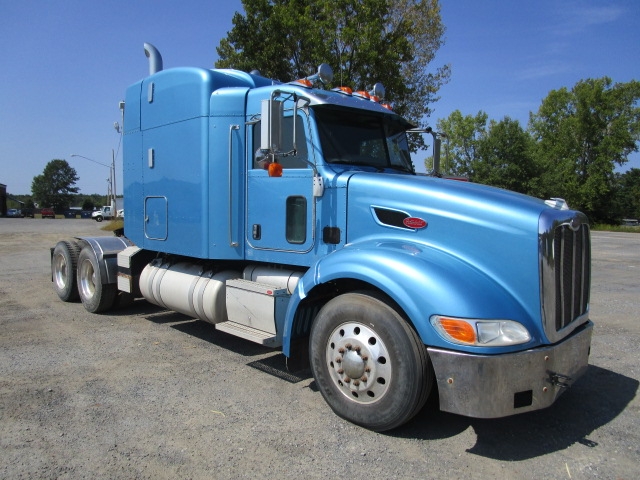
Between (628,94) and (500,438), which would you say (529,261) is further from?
(628,94)

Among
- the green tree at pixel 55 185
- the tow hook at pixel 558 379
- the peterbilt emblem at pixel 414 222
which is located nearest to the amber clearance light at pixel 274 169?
the peterbilt emblem at pixel 414 222

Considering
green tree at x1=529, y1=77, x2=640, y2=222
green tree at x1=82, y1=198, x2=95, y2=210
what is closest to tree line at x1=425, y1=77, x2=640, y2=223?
green tree at x1=529, y1=77, x2=640, y2=222

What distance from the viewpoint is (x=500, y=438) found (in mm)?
3822

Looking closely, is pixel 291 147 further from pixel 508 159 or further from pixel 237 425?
pixel 508 159

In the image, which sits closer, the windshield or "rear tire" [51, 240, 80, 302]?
the windshield

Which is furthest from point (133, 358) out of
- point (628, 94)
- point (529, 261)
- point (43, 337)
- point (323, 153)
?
point (628, 94)

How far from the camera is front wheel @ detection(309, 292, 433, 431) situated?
11.7 ft

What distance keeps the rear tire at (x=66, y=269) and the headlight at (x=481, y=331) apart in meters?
7.07

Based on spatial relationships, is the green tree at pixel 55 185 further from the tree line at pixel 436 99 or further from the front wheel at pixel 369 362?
the front wheel at pixel 369 362

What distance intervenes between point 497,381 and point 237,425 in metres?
2.01

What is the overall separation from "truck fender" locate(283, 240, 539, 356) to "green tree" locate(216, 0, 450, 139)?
14.1 m

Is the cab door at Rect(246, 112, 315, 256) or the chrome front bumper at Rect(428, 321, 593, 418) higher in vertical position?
the cab door at Rect(246, 112, 315, 256)

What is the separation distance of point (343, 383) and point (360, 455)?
0.60 metres

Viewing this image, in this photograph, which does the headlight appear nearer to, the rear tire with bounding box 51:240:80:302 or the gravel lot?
the gravel lot
